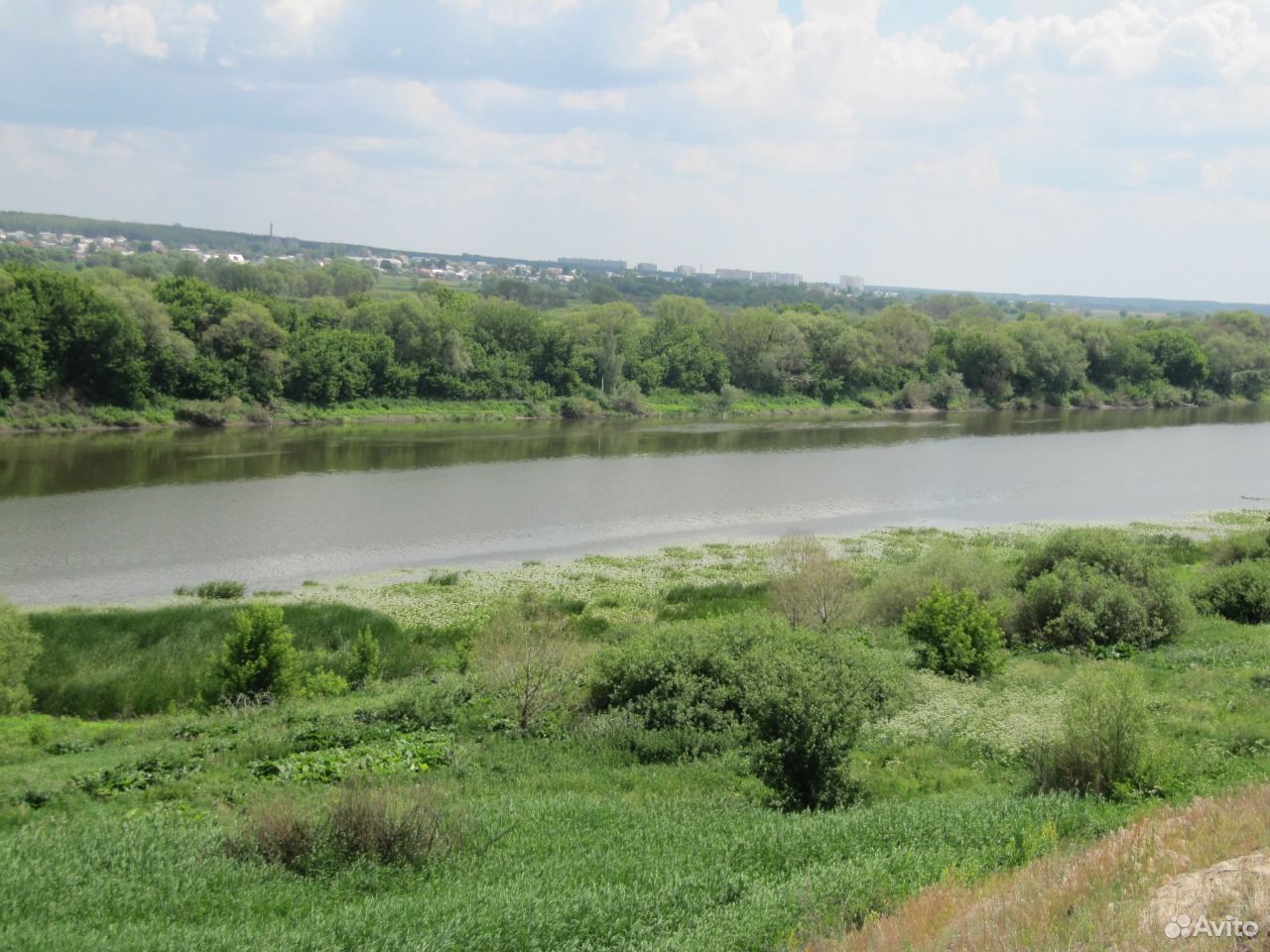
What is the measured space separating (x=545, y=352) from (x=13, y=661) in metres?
69.5

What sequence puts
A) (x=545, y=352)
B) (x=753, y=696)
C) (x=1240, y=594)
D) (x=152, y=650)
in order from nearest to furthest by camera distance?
(x=753, y=696), (x=152, y=650), (x=1240, y=594), (x=545, y=352)

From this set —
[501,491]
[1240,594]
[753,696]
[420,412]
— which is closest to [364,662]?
[753,696]

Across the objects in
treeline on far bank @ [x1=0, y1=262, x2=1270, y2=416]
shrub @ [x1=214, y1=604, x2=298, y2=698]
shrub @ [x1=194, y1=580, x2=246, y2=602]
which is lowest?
shrub @ [x1=194, y1=580, x2=246, y2=602]

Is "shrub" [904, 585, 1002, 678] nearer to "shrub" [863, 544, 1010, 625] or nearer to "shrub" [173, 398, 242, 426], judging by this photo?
"shrub" [863, 544, 1010, 625]

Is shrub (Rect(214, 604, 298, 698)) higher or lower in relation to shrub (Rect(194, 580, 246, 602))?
higher

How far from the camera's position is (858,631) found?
24641mm

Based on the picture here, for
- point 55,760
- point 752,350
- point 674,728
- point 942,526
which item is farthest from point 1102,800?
point 752,350

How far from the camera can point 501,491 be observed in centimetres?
4894

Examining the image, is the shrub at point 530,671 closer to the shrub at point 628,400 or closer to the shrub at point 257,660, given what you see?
the shrub at point 257,660

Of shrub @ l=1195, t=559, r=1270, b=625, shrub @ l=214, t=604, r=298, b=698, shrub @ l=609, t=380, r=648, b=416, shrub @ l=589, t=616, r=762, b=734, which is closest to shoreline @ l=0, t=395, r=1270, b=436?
shrub @ l=609, t=380, r=648, b=416

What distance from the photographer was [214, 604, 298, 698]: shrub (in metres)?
19.3

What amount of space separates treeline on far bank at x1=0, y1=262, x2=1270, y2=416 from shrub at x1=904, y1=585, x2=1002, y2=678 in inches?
2206

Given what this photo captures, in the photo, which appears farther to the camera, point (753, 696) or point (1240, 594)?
point (1240, 594)

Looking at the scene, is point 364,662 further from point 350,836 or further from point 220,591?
point 350,836
